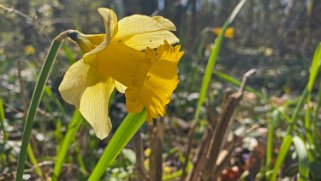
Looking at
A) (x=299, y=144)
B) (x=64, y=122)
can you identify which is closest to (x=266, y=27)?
(x=64, y=122)

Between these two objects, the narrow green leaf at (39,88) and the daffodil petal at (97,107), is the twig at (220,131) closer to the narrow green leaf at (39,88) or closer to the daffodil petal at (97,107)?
the daffodil petal at (97,107)

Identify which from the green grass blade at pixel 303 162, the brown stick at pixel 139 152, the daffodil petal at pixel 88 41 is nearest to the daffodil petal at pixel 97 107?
the daffodil petal at pixel 88 41

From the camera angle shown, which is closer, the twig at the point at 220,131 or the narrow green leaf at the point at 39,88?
the narrow green leaf at the point at 39,88

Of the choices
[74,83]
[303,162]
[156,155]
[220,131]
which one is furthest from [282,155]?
[74,83]

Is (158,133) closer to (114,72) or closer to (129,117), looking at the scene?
(129,117)

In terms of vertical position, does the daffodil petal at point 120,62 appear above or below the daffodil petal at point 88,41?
below

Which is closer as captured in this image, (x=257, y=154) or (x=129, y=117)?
(x=129, y=117)
